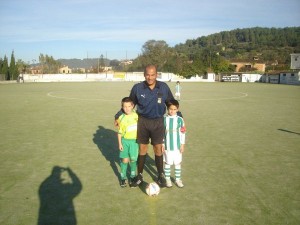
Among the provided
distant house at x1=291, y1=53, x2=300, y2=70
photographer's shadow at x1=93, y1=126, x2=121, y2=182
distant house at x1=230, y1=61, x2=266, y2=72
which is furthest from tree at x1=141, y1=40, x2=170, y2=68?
photographer's shadow at x1=93, y1=126, x2=121, y2=182

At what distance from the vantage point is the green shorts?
5.78 meters

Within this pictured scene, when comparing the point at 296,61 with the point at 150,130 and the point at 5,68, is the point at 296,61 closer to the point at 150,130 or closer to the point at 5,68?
the point at 5,68

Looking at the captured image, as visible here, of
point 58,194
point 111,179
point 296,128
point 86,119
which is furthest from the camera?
point 86,119

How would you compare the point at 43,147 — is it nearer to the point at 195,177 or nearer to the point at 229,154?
the point at 195,177

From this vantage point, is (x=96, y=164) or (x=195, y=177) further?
(x=96, y=164)

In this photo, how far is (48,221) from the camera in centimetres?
454

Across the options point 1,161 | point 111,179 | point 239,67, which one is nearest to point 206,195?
point 111,179

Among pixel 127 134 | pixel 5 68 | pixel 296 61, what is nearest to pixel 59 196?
pixel 127 134

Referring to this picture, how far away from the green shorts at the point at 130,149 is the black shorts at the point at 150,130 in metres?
0.14

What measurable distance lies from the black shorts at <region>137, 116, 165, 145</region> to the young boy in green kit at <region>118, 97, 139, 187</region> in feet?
0.37

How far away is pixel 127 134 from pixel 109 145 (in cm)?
363

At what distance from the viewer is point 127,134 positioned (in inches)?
226

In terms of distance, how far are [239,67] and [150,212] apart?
389ft

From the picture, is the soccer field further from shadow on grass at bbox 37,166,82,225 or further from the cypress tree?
the cypress tree
